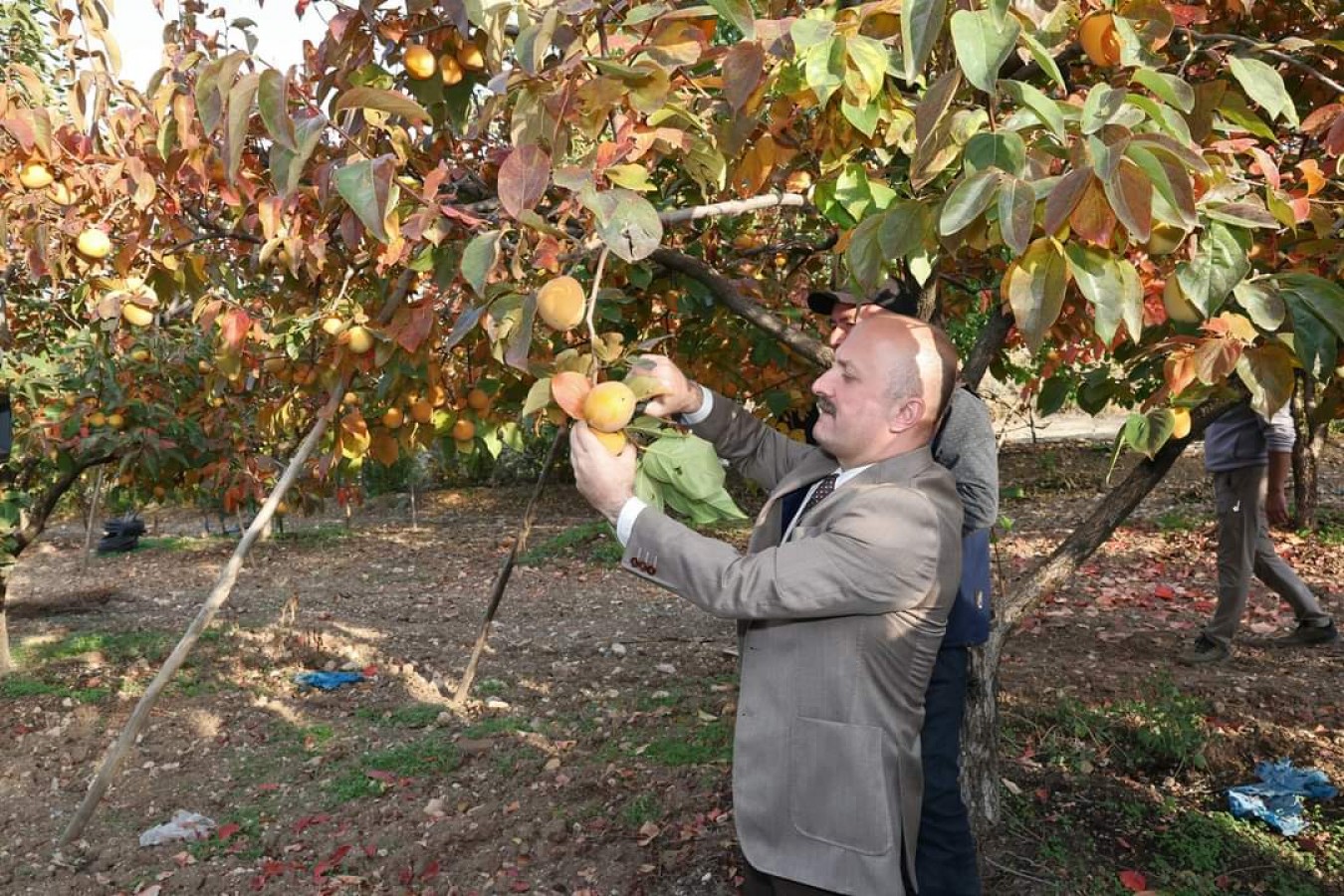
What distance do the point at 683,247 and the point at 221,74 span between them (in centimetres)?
222

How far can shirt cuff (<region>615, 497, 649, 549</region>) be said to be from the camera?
1.50 meters

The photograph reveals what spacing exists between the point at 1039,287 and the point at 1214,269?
0.90 ft

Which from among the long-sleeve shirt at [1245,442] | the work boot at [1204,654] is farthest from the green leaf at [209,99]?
the work boot at [1204,654]

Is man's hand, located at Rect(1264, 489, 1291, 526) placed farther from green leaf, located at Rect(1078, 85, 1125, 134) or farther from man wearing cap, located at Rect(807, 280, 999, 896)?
green leaf, located at Rect(1078, 85, 1125, 134)

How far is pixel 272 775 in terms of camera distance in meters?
3.73

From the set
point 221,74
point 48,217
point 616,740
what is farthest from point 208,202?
point 616,740

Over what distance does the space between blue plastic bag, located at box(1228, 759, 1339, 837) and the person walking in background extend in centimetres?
143

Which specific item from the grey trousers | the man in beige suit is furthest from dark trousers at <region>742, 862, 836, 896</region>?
the grey trousers

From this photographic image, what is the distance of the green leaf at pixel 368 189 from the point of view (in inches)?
52.6

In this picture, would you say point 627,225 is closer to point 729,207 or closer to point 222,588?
point 729,207

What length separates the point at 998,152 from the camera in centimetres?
114

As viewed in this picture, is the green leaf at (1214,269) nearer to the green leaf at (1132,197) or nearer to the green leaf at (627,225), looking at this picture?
the green leaf at (1132,197)

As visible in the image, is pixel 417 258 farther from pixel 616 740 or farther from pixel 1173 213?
pixel 616 740

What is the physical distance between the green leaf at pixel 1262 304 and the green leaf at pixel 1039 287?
340 millimetres
